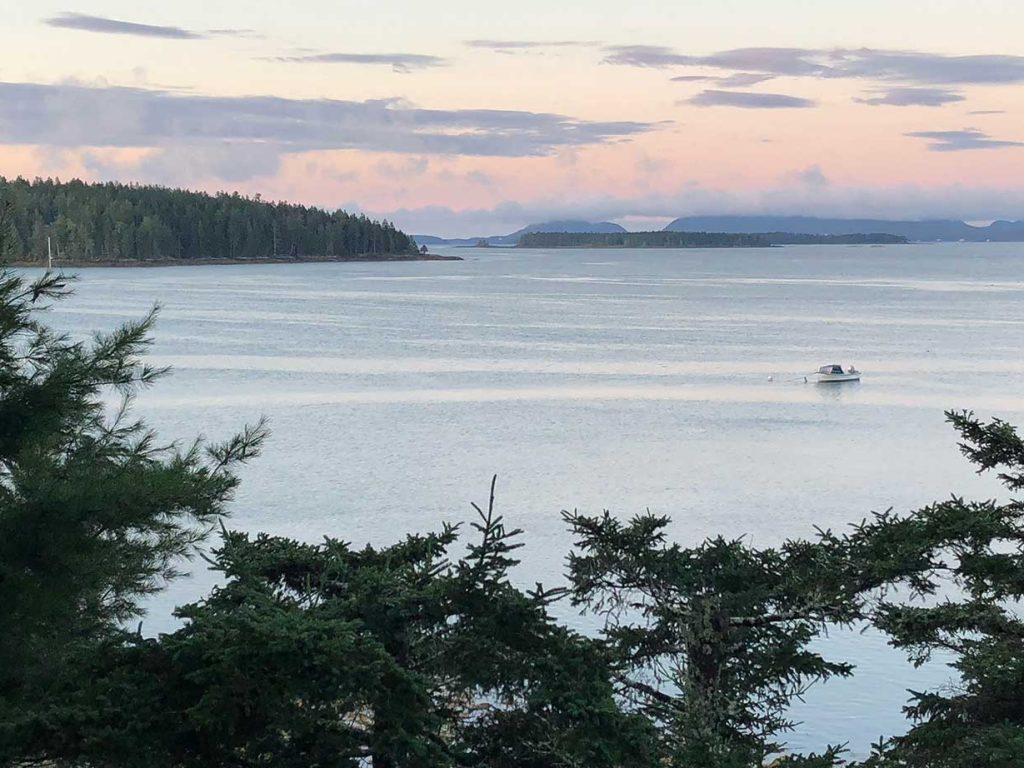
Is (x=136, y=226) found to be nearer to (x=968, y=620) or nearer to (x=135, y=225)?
(x=135, y=225)

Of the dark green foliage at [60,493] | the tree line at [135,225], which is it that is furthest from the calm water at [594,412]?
the tree line at [135,225]

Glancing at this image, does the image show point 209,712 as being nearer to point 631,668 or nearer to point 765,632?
point 631,668

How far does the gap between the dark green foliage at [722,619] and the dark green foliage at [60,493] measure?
98.9 inches

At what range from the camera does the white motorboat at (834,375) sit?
51656mm

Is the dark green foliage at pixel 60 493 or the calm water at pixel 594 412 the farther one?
the calm water at pixel 594 412

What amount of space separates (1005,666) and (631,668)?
6.97 ft

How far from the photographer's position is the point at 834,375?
51.9 m

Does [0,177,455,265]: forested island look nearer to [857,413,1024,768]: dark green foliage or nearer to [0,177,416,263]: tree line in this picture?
[0,177,416,263]: tree line

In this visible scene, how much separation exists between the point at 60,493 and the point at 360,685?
7.56 ft

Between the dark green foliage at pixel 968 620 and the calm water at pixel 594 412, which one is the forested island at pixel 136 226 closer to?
the calm water at pixel 594 412

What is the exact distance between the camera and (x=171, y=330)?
251 feet

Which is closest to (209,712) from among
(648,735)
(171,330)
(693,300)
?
(648,735)

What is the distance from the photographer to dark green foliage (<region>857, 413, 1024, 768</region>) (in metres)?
7.55

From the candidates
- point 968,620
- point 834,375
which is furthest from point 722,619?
point 834,375
